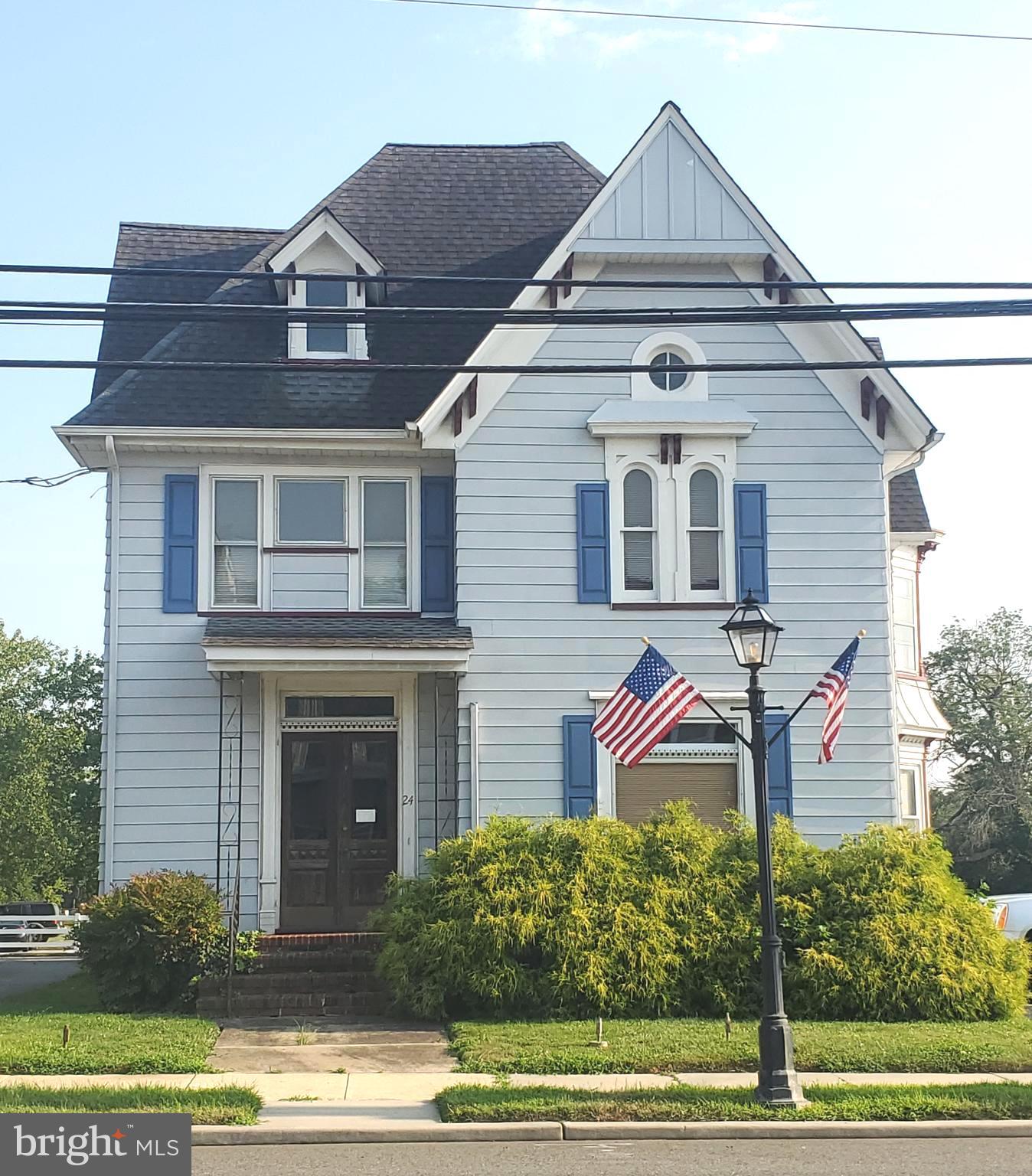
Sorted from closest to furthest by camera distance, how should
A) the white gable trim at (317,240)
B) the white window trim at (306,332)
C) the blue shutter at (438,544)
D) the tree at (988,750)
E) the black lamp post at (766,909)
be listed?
the black lamp post at (766,909) → the blue shutter at (438,544) → the white gable trim at (317,240) → the white window trim at (306,332) → the tree at (988,750)

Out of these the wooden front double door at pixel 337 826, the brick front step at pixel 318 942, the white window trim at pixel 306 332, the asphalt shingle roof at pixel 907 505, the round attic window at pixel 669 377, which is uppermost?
the white window trim at pixel 306 332

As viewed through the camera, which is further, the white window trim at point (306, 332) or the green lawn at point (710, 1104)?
the white window trim at point (306, 332)

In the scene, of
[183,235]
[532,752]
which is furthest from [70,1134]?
[183,235]

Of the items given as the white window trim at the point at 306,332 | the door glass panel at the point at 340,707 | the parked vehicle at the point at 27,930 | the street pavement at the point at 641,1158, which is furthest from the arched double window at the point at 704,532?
the parked vehicle at the point at 27,930

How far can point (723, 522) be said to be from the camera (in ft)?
58.4

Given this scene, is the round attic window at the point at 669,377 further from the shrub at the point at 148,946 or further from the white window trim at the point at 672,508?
the shrub at the point at 148,946

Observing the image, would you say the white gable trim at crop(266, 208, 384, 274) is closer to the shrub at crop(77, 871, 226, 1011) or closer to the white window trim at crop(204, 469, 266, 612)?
the white window trim at crop(204, 469, 266, 612)

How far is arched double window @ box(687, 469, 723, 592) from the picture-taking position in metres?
17.8

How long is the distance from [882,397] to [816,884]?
619 cm

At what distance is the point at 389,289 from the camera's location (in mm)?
19766

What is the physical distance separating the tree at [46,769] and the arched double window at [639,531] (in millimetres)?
33884

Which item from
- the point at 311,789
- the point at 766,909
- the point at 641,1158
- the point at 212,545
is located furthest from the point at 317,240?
the point at 641,1158

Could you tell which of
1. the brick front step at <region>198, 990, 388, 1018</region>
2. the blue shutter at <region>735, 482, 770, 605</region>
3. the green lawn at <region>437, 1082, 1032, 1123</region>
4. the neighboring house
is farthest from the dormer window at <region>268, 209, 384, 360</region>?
the green lawn at <region>437, 1082, 1032, 1123</region>

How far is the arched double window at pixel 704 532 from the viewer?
1778cm
